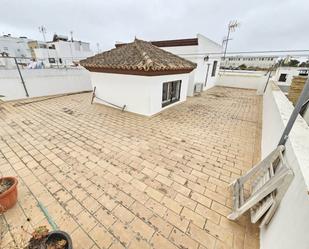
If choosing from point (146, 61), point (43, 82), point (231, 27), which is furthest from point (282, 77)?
point (43, 82)

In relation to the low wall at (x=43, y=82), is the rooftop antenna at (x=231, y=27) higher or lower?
higher

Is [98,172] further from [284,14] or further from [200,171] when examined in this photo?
[284,14]

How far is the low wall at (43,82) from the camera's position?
6.86 m

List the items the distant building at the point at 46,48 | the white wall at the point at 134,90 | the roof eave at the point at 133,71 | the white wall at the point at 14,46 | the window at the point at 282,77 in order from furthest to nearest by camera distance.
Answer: the white wall at the point at 14,46 < the distant building at the point at 46,48 < the window at the point at 282,77 < the white wall at the point at 134,90 < the roof eave at the point at 133,71

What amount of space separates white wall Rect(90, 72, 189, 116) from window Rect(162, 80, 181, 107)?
0.27m

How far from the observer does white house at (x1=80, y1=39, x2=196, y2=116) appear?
5.26 m

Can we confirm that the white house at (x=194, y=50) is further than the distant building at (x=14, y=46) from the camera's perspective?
No

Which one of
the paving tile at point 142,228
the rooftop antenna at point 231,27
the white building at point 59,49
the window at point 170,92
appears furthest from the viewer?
the white building at point 59,49

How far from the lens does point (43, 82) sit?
8078 millimetres

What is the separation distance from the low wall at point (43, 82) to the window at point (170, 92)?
6778mm

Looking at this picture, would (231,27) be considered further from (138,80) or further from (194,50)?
(138,80)

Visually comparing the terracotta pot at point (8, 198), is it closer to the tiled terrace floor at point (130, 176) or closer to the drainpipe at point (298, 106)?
the tiled terrace floor at point (130, 176)

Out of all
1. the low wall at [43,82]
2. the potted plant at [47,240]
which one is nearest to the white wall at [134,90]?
the low wall at [43,82]

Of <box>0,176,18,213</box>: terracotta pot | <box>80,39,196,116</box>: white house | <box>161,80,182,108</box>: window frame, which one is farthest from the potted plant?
<box>161,80,182,108</box>: window frame
